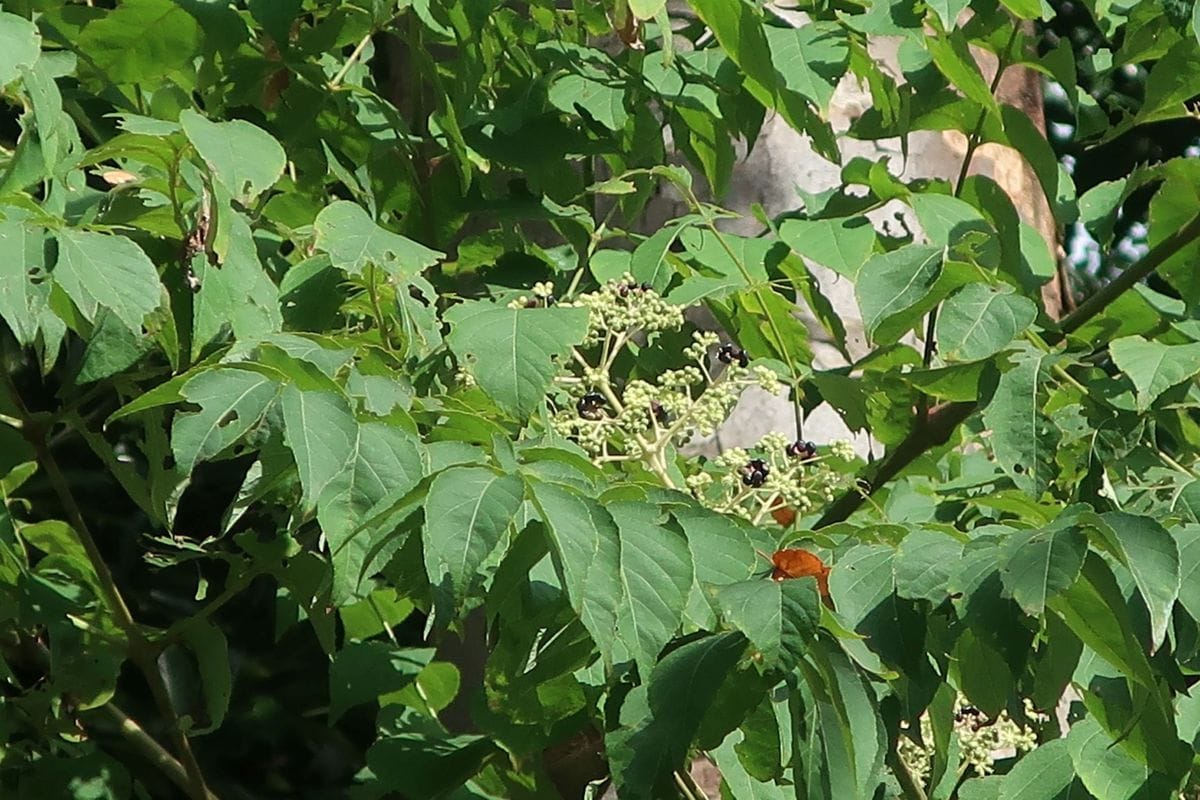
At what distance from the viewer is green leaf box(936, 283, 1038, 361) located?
53.2 inches

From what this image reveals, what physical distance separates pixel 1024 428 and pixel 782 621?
44cm

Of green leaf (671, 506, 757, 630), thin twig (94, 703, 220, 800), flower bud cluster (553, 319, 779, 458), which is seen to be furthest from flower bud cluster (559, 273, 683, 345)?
thin twig (94, 703, 220, 800)

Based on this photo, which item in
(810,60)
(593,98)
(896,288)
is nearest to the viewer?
(896,288)

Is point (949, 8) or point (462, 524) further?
point (949, 8)

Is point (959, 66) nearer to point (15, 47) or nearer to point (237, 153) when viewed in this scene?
point (237, 153)

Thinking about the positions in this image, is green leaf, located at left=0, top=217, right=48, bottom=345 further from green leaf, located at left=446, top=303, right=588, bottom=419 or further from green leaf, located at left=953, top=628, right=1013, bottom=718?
green leaf, located at left=953, top=628, right=1013, bottom=718

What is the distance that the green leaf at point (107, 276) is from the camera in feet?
3.84

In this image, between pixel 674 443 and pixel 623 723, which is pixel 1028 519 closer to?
pixel 674 443

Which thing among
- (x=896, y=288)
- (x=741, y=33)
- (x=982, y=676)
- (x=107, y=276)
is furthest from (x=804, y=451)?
(x=107, y=276)

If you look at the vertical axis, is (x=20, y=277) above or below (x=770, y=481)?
above

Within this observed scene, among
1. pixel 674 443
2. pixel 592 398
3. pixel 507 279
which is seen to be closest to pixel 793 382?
pixel 674 443

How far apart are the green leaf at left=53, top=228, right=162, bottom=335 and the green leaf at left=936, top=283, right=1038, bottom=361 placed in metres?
0.65

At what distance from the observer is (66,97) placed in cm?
174

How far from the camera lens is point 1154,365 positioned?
141 cm
